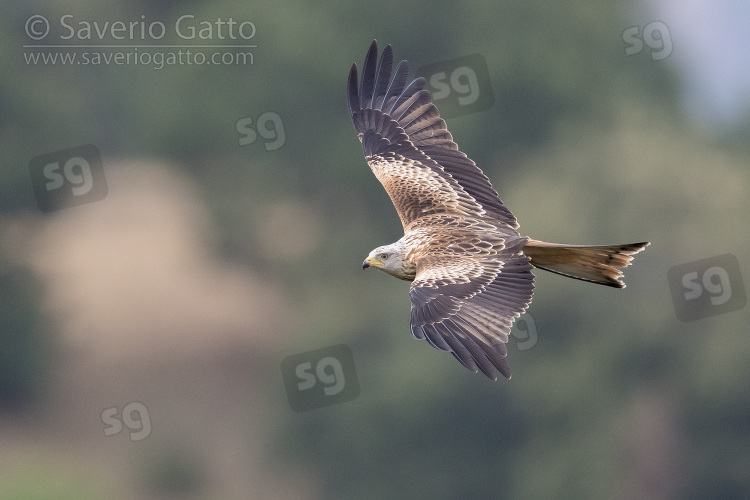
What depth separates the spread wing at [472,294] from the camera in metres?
8.95

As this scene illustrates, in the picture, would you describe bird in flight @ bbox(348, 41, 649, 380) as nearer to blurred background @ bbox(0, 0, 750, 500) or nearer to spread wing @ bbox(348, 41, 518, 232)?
spread wing @ bbox(348, 41, 518, 232)

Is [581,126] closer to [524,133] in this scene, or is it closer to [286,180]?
[524,133]

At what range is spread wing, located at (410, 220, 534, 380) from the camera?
895 centimetres

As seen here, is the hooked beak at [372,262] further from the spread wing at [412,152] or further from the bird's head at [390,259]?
the spread wing at [412,152]

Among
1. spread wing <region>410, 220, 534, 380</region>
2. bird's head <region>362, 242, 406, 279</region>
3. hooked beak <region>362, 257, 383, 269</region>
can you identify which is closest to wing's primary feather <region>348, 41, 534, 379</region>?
spread wing <region>410, 220, 534, 380</region>

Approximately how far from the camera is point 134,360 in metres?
38.8

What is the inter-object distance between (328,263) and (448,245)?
3347 centimetres

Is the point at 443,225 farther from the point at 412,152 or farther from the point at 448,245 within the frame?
the point at 412,152

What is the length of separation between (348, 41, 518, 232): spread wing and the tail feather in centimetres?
69

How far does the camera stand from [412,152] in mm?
11805

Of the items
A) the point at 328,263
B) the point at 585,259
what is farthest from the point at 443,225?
the point at 328,263

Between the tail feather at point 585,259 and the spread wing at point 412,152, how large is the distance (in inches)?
27.2

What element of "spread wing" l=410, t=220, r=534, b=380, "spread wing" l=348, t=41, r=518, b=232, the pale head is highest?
"spread wing" l=348, t=41, r=518, b=232

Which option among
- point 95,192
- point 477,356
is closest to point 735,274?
point 95,192
